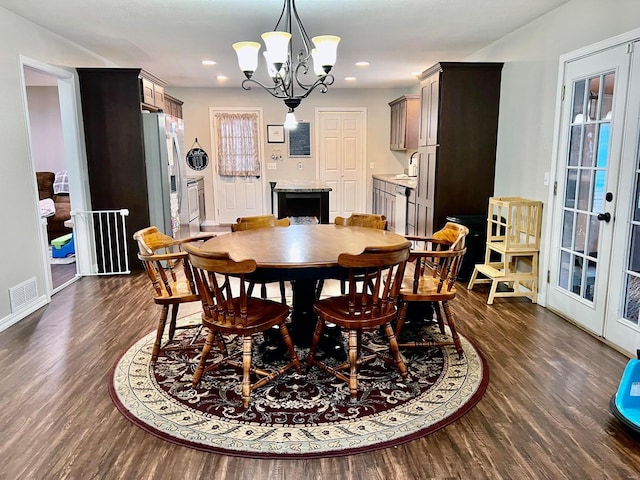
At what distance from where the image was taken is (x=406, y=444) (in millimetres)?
2129

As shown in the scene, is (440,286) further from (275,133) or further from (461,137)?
(275,133)

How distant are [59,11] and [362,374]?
368cm

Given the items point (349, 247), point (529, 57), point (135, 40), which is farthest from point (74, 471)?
point (529, 57)

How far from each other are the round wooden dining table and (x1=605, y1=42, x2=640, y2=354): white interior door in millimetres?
1494

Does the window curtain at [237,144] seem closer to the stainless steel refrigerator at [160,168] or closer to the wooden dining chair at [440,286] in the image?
the stainless steel refrigerator at [160,168]

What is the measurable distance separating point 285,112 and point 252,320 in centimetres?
668

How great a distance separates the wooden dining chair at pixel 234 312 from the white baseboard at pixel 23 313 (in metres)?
1.95

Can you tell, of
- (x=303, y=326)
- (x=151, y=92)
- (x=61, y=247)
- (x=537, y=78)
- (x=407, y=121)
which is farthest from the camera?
(x=407, y=121)

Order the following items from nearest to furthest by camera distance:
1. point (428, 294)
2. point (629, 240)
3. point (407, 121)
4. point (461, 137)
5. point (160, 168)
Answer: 1. point (428, 294)
2. point (629, 240)
3. point (461, 137)
4. point (160, 168)
5. point (407, 121)

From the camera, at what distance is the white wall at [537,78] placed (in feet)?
10.6

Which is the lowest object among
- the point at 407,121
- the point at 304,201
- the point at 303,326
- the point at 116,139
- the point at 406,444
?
the point at 406,444

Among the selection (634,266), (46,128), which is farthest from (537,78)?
(46,128)

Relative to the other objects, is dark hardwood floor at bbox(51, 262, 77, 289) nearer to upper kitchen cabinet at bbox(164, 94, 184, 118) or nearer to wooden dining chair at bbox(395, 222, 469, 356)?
upper kitchen cabinet at bbox(164, 94, 184, 118)

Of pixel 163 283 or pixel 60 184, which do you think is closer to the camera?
pixel 163 283
